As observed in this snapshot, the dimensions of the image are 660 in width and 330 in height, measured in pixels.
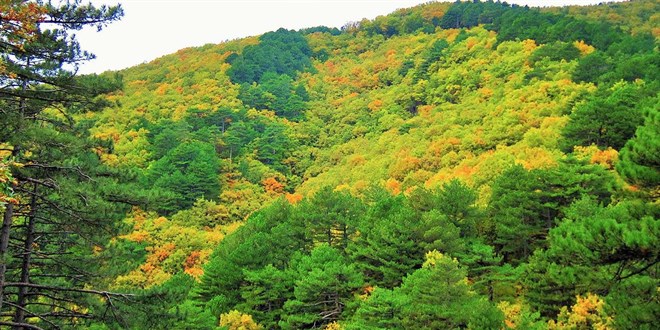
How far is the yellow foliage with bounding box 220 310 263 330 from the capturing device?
850 inches

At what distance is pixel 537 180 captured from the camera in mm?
21781

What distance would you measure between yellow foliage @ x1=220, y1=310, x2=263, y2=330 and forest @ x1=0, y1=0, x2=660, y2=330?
0.09 m

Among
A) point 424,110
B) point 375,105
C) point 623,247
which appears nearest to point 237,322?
point 623,247


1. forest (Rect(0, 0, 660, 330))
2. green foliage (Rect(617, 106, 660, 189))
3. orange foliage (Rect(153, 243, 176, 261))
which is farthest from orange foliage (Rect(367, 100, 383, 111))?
green foliage (Rect(617, 106, 660, 189))

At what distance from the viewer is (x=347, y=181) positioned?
42.7m

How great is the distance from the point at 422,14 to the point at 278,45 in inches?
1004

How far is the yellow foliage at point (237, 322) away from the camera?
70.8 ft

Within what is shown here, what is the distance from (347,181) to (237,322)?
73.1 feet

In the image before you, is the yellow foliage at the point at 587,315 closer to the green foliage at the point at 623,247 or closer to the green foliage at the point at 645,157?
the green foliage at the point at 623,247

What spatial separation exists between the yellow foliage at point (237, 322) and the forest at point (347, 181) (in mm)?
86

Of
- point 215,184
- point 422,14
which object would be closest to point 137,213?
point 215,184

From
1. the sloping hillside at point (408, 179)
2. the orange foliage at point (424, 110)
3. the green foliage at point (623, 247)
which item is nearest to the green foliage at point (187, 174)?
the sloping hillside at point (408, 179)

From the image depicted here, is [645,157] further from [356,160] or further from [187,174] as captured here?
[187,174]

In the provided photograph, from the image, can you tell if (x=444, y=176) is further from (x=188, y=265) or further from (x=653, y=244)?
(x=653, y=244)
